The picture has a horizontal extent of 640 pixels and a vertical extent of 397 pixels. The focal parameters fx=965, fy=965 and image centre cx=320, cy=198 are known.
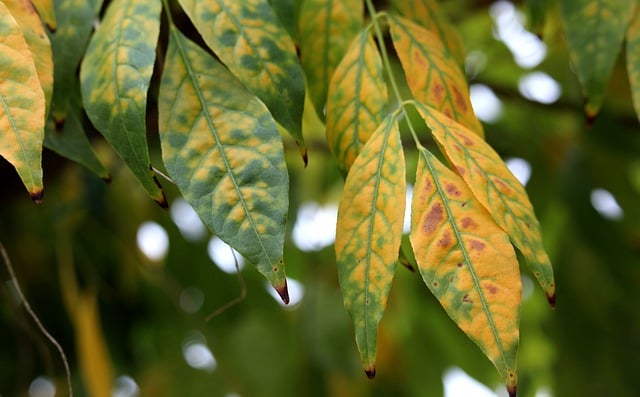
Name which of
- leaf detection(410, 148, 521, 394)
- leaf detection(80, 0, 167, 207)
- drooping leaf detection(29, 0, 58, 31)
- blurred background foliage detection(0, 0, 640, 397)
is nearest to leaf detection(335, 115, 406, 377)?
leaf detection(410, 148, 521, 394)

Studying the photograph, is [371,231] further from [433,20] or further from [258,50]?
[433,20]

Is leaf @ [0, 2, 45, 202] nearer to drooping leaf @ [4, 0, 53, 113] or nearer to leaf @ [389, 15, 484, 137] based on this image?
drooping leaf @ [4, 0, 53, 113]

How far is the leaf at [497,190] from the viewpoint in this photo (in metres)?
0.58

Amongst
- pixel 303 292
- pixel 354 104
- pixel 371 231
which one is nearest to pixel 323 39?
pixel 354 104

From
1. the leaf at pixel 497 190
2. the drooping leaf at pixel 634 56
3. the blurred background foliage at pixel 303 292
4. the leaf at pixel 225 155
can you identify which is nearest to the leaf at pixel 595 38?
the drooping leaf at pixel 634 56

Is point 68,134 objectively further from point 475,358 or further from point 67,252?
point 475,358

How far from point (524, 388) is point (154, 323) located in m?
0.56

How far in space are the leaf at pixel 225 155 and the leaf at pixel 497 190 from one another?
4.3 inches

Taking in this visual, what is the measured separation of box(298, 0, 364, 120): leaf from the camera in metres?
0.72

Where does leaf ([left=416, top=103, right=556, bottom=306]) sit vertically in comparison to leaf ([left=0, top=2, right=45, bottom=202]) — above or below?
below

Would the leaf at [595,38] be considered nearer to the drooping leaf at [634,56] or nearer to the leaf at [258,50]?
the drooping leaf at [634,56]

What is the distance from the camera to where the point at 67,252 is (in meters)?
1.31

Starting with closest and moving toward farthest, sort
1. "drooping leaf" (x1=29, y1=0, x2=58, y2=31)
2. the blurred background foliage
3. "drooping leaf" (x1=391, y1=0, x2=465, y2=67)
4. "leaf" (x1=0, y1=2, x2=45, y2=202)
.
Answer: "leaf" (x1=0, y1=2, x2=45, y2=202), "drooping leaf" (x1=29, y1=0, x2=58, y2=31), "drooping leaf" (x1=391, y1=0, x2=465, y2=67), the blurred background foliage

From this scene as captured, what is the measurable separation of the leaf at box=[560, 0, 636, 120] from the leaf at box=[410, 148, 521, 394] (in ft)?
0.64
